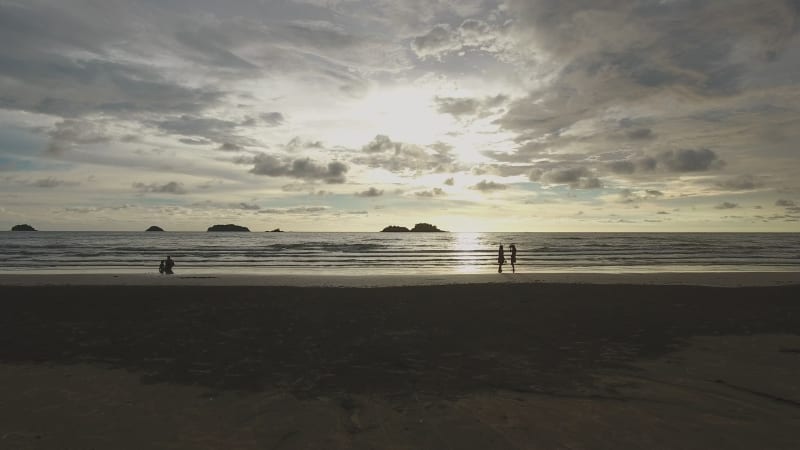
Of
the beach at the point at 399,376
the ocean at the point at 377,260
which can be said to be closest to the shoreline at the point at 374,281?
the ocean at the point at 377,260

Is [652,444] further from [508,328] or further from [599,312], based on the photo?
[599,312]

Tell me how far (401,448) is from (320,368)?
3.91 metres

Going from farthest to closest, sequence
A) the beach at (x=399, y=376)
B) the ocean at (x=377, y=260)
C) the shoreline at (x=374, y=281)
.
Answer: the ocean at (x=377, y=260) < the shoreline at (x=374, y=281) < the beach at (x=399, y=376)

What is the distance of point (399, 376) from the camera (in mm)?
8773

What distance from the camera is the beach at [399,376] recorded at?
6188mm

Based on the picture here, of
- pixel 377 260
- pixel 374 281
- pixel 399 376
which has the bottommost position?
pixel 399 376

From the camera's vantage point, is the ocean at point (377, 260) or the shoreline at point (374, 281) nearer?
the shoreline at point (374, 281)

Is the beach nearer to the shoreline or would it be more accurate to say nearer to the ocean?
the shoreline

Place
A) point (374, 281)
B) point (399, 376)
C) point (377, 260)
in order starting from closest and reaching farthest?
point (399, 376) → point (374, 281) → point (377, 260)

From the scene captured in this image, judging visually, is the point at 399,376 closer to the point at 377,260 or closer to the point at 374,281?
the point at 374,281

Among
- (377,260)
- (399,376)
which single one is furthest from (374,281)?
(377,260)

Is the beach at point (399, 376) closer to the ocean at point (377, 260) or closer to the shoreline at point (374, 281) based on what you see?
the shoreline at point (374, 281)

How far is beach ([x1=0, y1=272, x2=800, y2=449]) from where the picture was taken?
619cm

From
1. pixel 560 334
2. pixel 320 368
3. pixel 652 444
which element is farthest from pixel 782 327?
pixel 320 368
